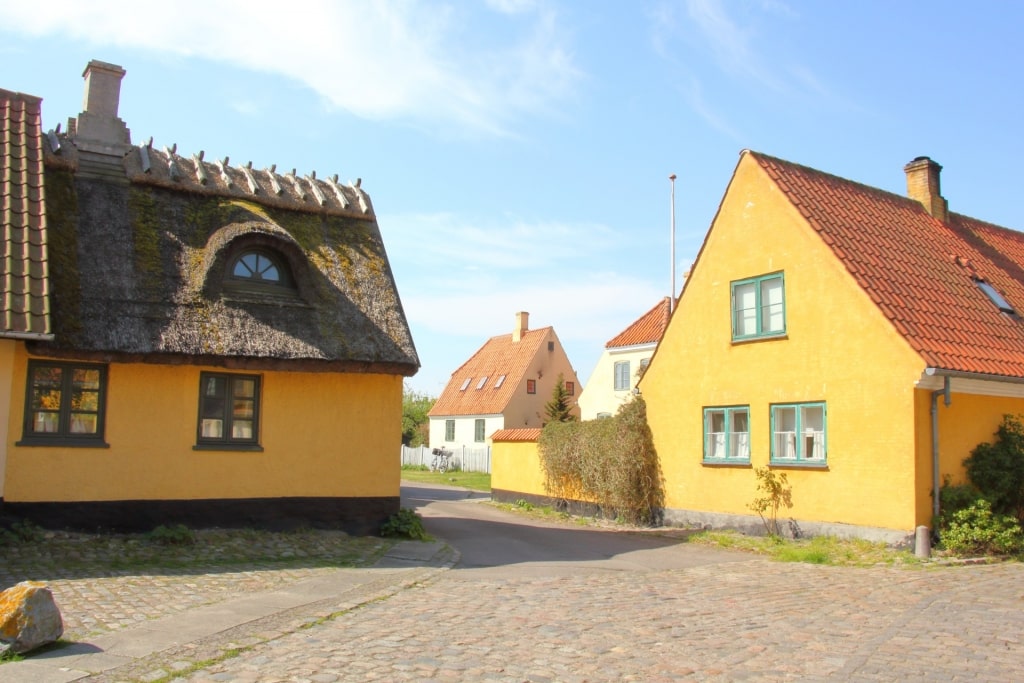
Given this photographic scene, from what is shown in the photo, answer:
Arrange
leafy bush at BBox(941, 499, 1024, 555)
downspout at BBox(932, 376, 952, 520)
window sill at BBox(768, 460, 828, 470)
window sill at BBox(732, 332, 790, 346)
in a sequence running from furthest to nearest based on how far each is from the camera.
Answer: window sill at BBox(732, 332, 790, 346) → window sill at BBox(768, 460, 828, 470) → downspout at BBox(932, 376, 952, 520) → leafy bush at BBox(941, 499, 1024, 555)

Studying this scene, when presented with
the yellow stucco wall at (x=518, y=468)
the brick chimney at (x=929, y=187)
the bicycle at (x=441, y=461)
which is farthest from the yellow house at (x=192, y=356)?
the bicycle at (x=441, y=461)

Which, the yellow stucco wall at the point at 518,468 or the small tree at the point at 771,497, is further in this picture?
the yellow stucco wall at the point at 518,468

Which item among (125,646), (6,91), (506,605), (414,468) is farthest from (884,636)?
Result: (414,468)

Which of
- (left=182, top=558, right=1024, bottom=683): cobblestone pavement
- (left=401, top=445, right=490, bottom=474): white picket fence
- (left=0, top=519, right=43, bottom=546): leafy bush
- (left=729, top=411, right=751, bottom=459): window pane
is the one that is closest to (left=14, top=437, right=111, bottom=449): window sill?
(left=0, top=519, right=43, bottom=546): leafy bush

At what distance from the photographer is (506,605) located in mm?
9602

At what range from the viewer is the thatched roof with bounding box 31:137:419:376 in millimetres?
12734

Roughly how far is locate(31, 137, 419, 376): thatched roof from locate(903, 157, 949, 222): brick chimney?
41.7 feet

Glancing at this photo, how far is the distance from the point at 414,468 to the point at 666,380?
30509 millimetres

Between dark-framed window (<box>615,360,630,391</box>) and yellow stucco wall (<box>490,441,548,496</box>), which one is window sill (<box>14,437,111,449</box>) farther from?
dark-framed window (<box>615,360,630,391</box>)

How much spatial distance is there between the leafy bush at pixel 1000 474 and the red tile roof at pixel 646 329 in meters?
23.2

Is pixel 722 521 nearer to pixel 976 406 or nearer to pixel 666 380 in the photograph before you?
pixel 666 380

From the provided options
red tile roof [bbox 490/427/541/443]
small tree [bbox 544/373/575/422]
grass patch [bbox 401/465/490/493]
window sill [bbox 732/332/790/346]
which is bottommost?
grass patch [bbox 401/465/490/493]

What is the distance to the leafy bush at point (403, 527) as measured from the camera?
14.6 m

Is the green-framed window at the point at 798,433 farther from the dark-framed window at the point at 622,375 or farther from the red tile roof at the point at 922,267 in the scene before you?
the dark-framed window at the point at 622,375
